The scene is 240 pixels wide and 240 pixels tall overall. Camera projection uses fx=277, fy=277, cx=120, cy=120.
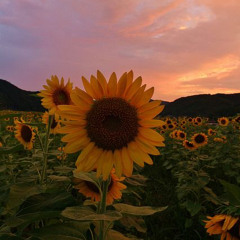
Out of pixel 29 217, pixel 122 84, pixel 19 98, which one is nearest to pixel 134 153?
pixel 122 84

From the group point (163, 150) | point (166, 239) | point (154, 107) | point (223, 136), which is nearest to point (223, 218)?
point (154, 107)

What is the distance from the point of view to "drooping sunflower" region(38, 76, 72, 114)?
2821 mm

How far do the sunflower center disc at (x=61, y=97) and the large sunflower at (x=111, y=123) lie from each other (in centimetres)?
114

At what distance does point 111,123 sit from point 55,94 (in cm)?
136

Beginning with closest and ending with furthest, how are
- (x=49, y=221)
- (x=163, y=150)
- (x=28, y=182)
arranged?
(x=28, y=182), (x=49, y=221), (x=163, y=150)

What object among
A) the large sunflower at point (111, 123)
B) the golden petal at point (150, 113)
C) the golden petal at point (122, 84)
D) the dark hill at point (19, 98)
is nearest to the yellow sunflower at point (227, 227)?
the large sunflower at point (111, 123)

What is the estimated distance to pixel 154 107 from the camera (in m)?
1.70

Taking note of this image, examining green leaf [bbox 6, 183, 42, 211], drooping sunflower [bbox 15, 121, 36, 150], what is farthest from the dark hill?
green leaf [bbox 6, 183, 42, 211]

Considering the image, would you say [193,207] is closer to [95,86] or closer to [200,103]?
[95,86]

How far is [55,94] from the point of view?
2924 mm

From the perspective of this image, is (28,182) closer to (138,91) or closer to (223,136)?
(138,91)

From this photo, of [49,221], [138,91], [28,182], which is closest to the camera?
[138,91]

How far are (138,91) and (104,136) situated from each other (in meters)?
0.35

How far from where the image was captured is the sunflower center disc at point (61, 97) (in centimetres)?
284
